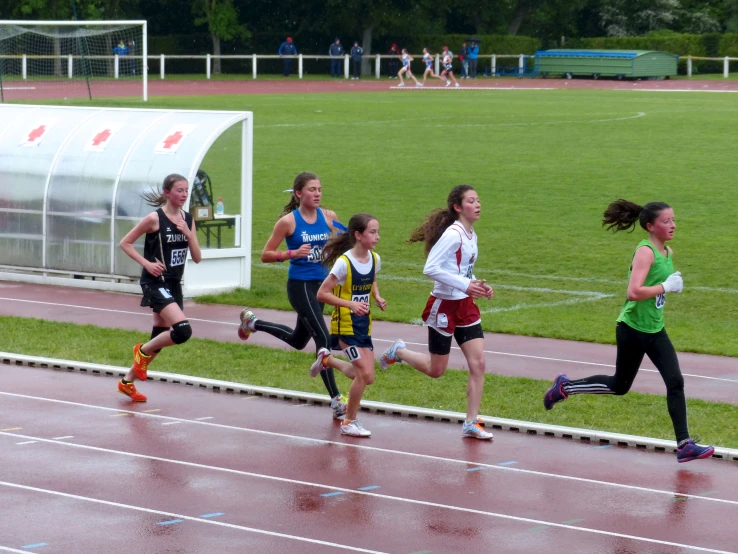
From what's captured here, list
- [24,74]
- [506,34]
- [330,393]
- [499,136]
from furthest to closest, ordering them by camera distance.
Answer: [506,34]
[24,74]
[499,136]
[330,393]

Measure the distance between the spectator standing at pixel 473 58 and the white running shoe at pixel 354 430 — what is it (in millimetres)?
57593

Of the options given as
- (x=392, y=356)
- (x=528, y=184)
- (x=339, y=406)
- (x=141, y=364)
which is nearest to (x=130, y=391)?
(x=141, y=364)

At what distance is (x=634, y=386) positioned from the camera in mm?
12086

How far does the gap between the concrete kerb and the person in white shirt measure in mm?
503

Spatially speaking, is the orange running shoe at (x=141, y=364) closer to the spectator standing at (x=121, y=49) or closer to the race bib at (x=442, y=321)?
the race bib at (x=442, y=321)

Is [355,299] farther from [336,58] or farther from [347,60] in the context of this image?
[336,58]

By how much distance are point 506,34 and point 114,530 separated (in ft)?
231

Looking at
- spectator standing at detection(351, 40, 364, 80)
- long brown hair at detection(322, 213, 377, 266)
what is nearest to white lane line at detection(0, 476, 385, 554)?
long brown hair at detection(322, 213, 377, 266)

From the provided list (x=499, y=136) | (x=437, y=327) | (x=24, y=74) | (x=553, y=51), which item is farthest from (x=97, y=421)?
(x=553, y=51)

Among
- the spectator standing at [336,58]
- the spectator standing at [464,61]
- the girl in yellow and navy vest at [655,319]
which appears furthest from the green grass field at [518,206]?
the spectator standing at [336,58]

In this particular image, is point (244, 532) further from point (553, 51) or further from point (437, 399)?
point (553, 51)

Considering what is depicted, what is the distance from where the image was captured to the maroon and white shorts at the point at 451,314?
32.5ft

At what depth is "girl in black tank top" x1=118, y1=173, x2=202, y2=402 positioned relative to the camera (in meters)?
11.0

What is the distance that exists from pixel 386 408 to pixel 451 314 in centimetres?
138
